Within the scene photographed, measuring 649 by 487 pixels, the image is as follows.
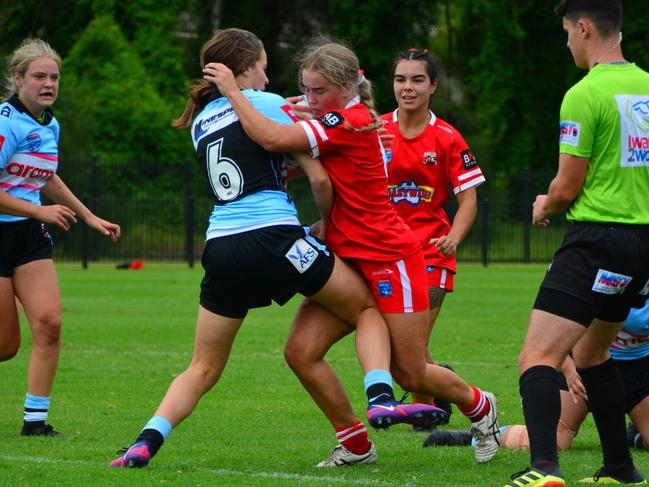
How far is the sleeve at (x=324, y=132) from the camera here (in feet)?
19.9

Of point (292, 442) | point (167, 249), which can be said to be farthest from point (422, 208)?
point (167, 249)

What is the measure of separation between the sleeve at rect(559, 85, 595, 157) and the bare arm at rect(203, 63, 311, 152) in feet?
4.21

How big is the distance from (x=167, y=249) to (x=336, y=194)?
26.0 meters

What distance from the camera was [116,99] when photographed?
3731 centimetres

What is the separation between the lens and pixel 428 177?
822cm

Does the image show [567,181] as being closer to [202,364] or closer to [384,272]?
[384,272]

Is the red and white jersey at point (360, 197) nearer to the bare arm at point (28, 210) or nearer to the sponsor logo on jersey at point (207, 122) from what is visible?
the sponsor logo on jersey at point (207, 122)

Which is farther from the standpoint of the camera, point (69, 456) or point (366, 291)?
point (69, 456)

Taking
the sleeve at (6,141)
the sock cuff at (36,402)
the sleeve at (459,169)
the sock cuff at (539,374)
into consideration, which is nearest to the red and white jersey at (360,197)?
the sock cuff at (539,374)

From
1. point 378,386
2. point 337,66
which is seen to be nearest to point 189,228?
point 337,66

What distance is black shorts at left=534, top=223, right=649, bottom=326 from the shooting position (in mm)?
5582

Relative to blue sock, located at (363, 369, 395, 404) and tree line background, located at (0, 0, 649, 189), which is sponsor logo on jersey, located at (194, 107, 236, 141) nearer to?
blue sock, located at (363, 369, 395, 404)

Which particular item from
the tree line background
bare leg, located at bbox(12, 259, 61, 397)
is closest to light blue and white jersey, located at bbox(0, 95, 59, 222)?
bare leg, located at bbox(12, 259, 61, 397)

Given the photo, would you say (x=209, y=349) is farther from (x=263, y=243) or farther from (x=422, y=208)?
(x=422, y=208)
